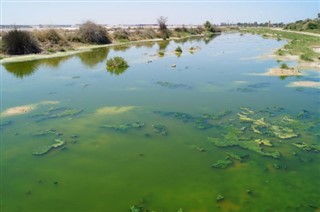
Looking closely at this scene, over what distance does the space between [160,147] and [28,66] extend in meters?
18.5

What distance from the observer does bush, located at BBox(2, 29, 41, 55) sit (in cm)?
2967

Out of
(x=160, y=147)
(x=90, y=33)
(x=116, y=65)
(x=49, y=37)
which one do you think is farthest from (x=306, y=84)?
(x=90, y=33)

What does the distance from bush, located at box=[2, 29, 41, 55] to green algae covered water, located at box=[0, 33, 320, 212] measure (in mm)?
14454

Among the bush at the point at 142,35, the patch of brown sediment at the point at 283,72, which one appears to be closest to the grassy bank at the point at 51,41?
the bush at the point at 142,35

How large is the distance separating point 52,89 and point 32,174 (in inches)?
370

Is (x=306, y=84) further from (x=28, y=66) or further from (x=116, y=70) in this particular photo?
(x=28, y=66)

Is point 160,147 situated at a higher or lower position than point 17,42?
lower

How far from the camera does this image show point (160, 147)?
9133mm

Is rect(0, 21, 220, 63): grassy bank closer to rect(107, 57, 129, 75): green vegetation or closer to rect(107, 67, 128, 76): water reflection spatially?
rect(107, 57, 129, 75): green vegetation

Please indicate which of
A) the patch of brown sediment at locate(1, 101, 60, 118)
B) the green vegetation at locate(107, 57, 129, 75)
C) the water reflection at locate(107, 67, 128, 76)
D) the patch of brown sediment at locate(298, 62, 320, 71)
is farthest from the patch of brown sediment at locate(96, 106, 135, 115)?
the patch of brown sediment at locate(298, 62, 320, 71)

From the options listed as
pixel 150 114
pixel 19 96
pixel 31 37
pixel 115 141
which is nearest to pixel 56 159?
pixel 115 141

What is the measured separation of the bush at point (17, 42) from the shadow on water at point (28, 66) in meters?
4.20

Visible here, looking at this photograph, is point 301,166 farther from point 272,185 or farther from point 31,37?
point 31,37

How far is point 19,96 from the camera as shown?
15.0 m
